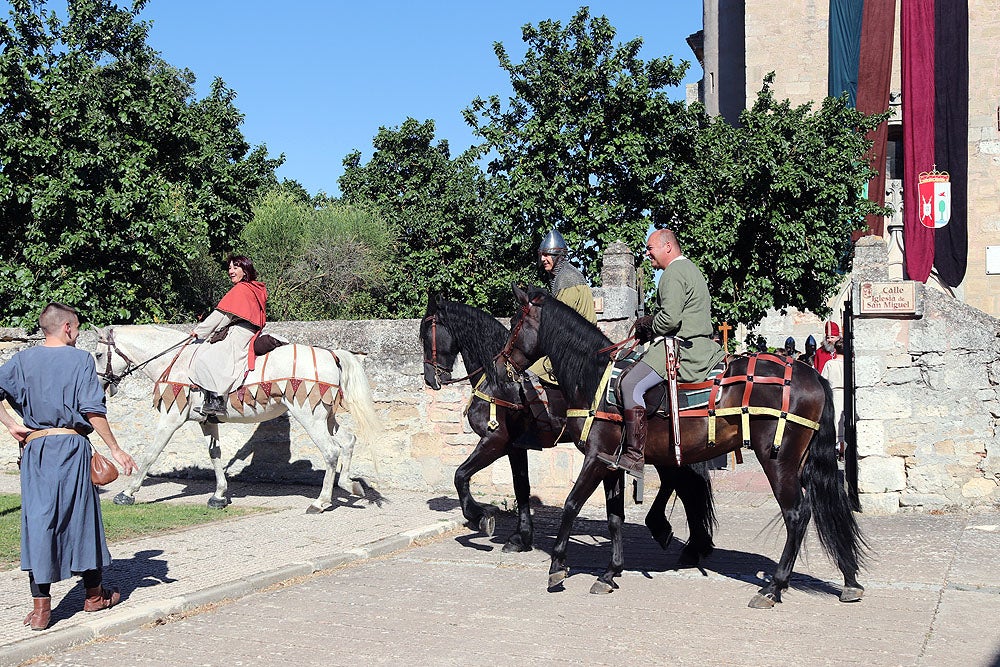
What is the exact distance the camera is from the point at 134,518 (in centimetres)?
921

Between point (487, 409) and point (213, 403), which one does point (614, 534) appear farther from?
point (213, 403)

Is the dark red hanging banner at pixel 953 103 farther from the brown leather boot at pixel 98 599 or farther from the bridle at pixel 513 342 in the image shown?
the brown leather boot at pixel 98 599

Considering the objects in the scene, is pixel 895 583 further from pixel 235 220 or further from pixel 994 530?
pixel 235 220

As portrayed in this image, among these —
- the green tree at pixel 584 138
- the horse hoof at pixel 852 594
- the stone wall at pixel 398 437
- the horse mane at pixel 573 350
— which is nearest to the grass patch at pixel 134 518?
the stone wall at pixel 398 437

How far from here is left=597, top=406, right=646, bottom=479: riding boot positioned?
6641 mm

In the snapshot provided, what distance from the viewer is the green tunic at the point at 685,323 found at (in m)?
6.64

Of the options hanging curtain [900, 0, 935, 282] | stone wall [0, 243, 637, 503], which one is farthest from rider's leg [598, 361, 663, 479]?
hanging curtain [900, 0, 935, 282]

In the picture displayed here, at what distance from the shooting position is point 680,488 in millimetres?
7652

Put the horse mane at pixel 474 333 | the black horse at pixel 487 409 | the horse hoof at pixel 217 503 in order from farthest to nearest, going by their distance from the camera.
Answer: the horse hoof at pixel 217 503, the horse mane at pixel 474 333, the black horse at pixel 487 409

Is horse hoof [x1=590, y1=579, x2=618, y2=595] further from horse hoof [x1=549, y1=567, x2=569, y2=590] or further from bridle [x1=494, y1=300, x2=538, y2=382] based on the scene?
bridle [x1=494, y1=300, x2=538, y2=382]

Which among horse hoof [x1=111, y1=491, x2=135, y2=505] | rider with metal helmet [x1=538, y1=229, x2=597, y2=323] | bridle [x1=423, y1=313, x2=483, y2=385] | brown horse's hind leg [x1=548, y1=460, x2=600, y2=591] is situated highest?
rider with metal helmet [x1=538, y1=229, x2=597, y2=323]

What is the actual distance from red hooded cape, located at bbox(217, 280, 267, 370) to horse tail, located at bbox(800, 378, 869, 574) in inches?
233

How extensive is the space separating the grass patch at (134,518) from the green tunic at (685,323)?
503cm

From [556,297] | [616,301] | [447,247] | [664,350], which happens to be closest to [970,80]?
[447,247]
